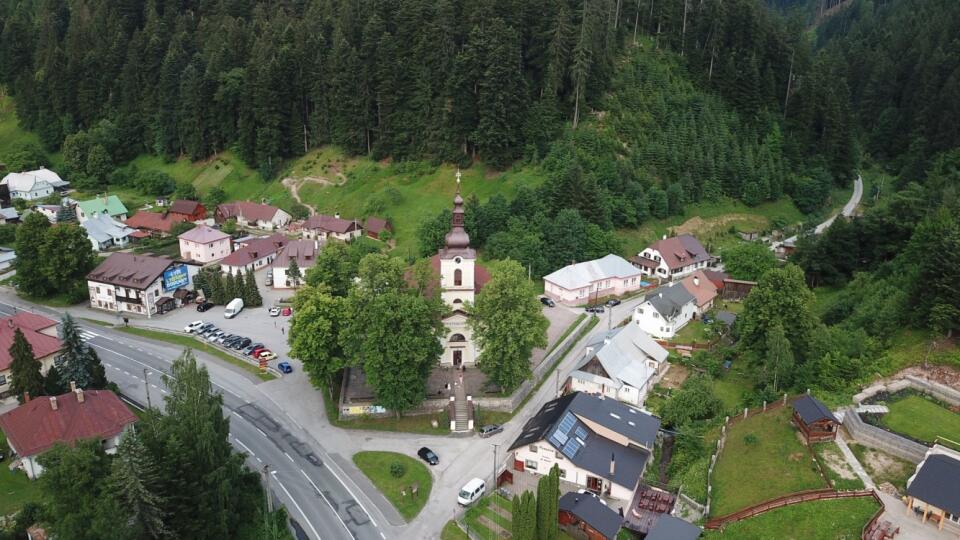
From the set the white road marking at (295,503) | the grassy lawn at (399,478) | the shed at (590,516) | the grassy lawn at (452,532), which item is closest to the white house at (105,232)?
the white road marking at (295,503)

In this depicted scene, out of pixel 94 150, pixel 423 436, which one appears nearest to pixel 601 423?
pixel 423 436

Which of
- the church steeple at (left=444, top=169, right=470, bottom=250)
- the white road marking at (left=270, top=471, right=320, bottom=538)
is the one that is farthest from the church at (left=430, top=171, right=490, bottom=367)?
the white road marking at (left=270, top=471, right=320, bottom=538)

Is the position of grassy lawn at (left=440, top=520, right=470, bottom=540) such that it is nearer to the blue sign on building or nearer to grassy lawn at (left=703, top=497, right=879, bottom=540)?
grassy lawn at (left=703, top=497, right=879, bottom=540)

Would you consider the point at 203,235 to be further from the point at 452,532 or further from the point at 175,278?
the point at 452,532

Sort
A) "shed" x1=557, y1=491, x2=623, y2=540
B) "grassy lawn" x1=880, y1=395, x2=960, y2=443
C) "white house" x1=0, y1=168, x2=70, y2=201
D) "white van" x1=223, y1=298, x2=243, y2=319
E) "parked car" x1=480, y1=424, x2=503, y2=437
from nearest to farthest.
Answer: "shed" x1=557, y1=491, x2=623, y2=540
"grassy lawn" x1=880, y1=395, x2=960, y2=443
"parked car" x1=480, y1=424, x2=503, y2=437
"white van" x1=223, y1=298, x2=243, y2=319
"white house" x1=0, y1=168, x2=70, y2=201

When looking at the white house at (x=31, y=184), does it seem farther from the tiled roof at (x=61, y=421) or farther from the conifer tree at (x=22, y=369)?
the tiled roof at (x=61, y=421)
